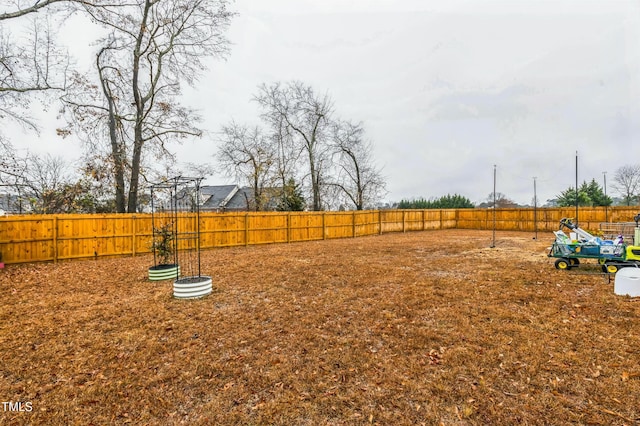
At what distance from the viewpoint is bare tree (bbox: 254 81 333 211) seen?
67.3ft

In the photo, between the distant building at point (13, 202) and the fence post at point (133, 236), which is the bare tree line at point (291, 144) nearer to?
the fence post at point (133, 236)

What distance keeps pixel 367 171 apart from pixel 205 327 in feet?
66.1

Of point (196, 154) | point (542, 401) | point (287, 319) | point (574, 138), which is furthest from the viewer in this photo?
point (196, 154)

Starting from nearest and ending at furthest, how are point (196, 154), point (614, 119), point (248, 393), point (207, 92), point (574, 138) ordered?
point (248, 393) < point (614, 119) < point (207, 92) < point (574, 138) < point (196, 154)

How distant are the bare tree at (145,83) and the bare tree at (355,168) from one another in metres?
10.4

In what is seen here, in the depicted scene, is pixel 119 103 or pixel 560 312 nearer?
pixel 560 312

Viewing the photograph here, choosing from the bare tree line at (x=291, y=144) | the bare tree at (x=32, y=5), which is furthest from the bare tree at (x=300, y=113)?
the bare tree at (x=32, y=5)

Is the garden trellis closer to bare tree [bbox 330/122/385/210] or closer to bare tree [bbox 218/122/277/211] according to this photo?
bare tree [bbox 218/122/277/211]

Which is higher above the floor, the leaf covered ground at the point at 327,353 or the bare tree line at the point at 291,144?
the bare tree line at the point at 291,144

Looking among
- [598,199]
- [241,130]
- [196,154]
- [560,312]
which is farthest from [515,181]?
[196,154]

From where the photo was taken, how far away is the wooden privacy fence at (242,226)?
830 cm

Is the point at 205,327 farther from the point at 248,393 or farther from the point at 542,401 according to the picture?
the point at 542,401

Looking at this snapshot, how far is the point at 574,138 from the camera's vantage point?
16031 millimetres

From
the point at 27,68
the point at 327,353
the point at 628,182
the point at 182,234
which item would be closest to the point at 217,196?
the point at 27,68
